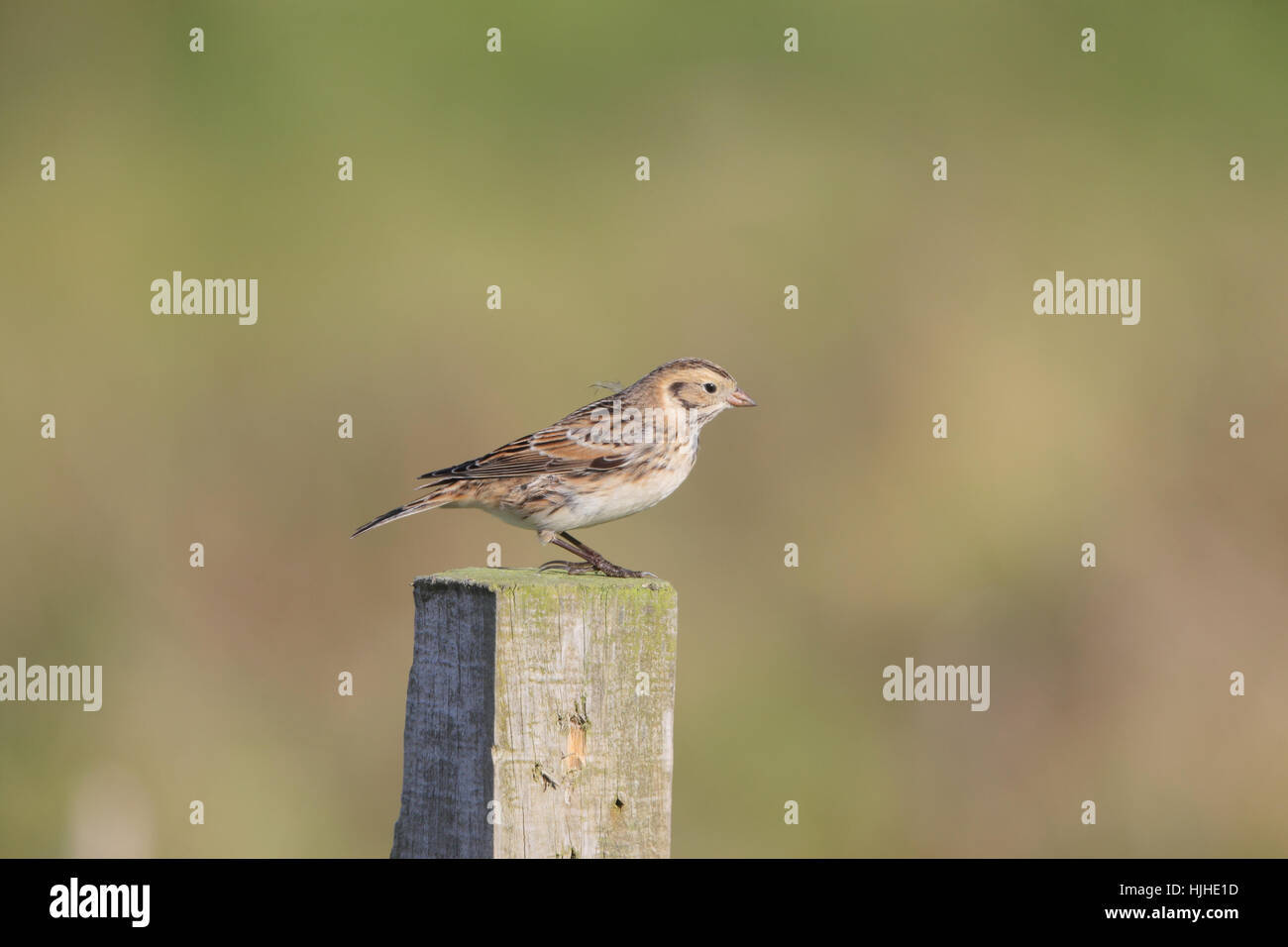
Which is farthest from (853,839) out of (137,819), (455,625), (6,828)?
(455,625)

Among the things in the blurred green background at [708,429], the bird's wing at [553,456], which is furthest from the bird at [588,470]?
the blurred green background at [708,429]

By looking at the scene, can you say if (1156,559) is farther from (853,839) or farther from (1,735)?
(1,735)

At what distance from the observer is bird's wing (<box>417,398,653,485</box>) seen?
6.88 metres

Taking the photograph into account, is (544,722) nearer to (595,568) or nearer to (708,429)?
(595,568)

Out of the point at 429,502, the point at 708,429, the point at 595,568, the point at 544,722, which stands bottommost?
the point at 544,722

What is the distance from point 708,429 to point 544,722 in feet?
26.7

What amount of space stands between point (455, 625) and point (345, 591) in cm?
750

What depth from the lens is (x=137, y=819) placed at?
9328 mm

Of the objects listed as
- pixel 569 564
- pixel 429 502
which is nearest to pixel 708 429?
pixel 429 502

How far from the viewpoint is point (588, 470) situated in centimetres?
686

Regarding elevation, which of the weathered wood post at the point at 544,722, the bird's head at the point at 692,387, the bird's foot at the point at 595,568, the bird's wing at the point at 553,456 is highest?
the bird's head at the point at 692,387

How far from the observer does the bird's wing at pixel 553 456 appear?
688 cm

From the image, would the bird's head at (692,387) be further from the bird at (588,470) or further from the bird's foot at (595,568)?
the bird's foot at (595,568)

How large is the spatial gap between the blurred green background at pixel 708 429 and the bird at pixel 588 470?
354 centimetres
